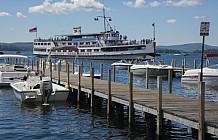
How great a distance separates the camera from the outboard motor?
72.0ft

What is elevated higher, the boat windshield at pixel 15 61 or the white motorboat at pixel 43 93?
the boat windshield at pixel 15 61

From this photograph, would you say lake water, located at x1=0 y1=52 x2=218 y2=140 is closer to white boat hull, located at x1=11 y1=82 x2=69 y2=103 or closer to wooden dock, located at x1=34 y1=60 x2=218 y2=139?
white boat hull, located at x1=11 y1=82 x2=69 y2=103

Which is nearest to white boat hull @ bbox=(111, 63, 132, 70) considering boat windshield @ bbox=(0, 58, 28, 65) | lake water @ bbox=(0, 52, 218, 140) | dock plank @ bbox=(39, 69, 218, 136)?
boat windshield @ bbox=(0, 58, 28, 65)

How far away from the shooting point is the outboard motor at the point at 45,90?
864 inches

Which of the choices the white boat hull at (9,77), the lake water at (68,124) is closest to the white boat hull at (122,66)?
the white boat hull at (9,77)

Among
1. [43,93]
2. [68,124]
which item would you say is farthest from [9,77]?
[68,124]

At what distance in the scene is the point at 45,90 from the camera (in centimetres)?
2216

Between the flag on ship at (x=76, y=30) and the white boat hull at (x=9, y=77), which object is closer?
the white boat hull at (x=9, y=77)

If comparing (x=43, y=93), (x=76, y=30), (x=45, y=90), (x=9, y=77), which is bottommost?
(x=43, y=93)

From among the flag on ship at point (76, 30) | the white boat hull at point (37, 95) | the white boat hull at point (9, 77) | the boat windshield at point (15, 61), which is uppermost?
the flag on ship at point (76, 30)

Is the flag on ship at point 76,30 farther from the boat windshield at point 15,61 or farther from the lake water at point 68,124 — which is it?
the lake water at point 68,124

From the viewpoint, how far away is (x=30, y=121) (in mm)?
18109

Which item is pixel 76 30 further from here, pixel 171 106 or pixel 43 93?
pixel 171 106

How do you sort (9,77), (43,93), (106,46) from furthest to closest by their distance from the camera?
(106,46) < (9,77) < (43,93)
